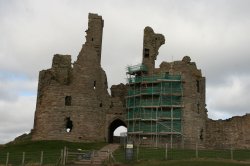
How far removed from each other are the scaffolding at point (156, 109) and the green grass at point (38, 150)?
5601mm

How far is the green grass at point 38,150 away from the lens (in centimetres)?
4078

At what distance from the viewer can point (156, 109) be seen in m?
54.3

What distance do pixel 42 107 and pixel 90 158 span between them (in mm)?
18027

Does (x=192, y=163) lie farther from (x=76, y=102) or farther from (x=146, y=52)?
(x=146, y=52)

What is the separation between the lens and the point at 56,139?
54.7m

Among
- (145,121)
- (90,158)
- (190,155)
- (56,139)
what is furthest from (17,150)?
(190,155)

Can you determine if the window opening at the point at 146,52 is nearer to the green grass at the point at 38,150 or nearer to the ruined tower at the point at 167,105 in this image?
the ruined tower at the point at 167,105

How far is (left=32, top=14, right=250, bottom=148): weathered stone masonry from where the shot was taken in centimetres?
5522

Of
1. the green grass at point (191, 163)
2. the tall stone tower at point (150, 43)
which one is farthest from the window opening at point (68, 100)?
the green grass at point (191, 163)

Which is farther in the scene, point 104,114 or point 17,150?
point 104,114

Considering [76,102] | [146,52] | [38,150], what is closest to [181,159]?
[38,150]

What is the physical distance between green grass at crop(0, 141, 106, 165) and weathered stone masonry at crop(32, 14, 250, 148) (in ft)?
9.16

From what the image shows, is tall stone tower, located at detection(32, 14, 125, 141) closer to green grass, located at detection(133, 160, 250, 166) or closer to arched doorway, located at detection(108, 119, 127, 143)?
arched doorway, located at detection(108, 119, 127, 143)

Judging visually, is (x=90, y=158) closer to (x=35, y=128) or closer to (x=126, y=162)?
(x=126, y=162)
